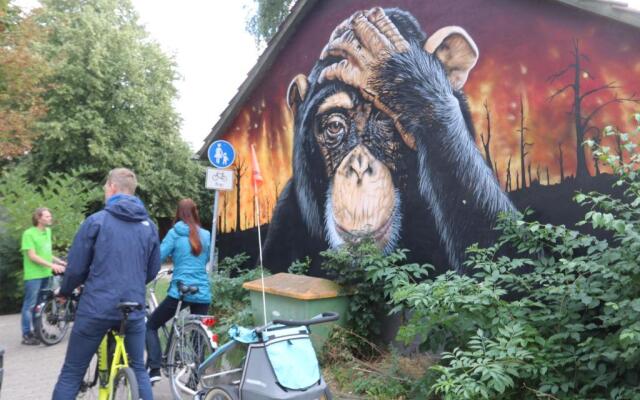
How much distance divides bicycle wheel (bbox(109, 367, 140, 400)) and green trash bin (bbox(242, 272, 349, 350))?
265 centimetres

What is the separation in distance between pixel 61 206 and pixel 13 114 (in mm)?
2401

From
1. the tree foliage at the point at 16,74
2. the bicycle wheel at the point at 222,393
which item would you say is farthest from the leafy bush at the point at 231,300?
the tree foliage at the point at 16,74

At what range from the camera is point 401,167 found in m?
7.32

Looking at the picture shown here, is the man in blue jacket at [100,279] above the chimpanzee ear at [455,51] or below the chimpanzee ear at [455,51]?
below

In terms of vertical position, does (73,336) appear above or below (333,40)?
below

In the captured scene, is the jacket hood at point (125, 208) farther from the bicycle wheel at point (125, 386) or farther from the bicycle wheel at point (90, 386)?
the bicycle wheel at point (90, 386)

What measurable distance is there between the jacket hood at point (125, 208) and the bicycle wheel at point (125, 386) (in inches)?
42.9

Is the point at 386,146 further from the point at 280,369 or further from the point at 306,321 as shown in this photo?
the point at 280,369

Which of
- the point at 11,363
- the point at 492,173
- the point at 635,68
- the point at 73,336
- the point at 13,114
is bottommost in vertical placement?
the point at 11,363

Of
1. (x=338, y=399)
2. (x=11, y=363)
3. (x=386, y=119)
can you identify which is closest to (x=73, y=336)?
(x=338, y=399)

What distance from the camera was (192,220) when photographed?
5711 millimetres

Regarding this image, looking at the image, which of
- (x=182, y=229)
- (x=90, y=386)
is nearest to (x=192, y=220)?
(x=182, y=229)

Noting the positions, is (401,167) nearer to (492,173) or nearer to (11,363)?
(492,173)

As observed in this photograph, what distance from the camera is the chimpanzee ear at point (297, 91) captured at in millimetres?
9172
